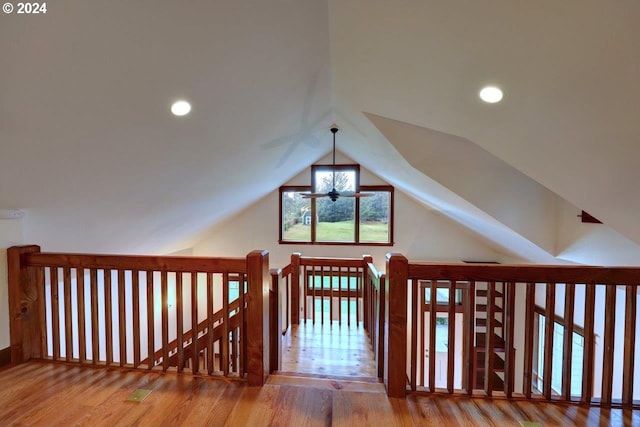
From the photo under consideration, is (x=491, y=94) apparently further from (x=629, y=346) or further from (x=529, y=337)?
(x=629, y=346)

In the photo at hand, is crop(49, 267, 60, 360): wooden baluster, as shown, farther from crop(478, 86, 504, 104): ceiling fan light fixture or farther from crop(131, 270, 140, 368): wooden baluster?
crop(478, 86, 504, 104): ceiling fan light fixture

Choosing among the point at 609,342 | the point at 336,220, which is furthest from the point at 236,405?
the point at 336,220

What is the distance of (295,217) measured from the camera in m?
6.88

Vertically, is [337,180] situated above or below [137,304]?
above

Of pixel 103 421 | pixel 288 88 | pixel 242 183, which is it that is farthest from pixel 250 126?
pixel 103 421

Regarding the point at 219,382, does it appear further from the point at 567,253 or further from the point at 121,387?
the point at 567,253

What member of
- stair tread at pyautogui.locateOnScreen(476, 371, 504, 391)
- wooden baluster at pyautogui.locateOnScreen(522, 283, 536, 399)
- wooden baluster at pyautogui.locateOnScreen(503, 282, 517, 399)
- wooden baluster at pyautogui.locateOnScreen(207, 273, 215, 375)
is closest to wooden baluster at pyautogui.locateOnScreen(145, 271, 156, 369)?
wooden baluster at pyautogui.locateOnScreen(207, 273, 215, 375)

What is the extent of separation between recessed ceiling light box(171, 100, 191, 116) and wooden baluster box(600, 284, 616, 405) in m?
2.99

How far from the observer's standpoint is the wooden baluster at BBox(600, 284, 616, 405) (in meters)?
1.72

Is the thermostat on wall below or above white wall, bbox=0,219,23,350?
above

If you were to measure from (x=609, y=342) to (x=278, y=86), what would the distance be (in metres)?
2.95

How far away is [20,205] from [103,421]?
5.77 ft

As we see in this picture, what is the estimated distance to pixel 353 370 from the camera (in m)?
2.91

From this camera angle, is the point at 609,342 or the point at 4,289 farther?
the point at 4,289
